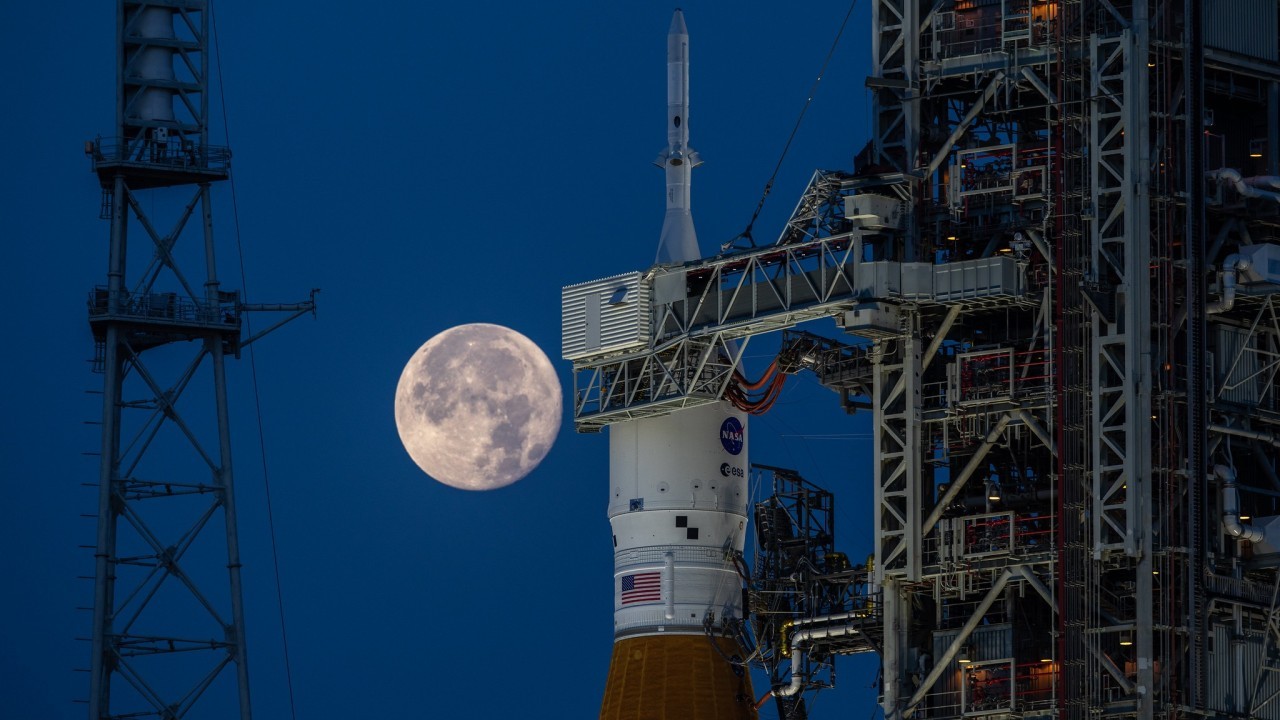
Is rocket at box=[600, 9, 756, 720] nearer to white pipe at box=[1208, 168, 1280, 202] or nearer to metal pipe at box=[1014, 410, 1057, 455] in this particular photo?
metal pipe at box=[1014, 410, 1057, 455]

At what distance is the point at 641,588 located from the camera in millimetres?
110438

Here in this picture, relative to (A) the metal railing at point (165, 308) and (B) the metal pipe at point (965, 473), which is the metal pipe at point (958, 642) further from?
(A) the metal railing at point (165, 308)

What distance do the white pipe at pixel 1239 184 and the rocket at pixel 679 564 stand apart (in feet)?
60.1

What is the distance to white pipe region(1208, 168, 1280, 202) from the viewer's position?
331 feet

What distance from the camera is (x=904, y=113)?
106m

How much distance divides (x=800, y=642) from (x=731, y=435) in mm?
7799

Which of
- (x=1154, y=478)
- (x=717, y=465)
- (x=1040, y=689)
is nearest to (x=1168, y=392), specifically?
(x=1154, y=478)

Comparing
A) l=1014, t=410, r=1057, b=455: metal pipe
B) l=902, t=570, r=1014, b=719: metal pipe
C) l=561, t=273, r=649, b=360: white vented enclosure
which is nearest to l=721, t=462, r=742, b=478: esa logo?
l=561, t=273, r=649, b=360: white vented enclosure

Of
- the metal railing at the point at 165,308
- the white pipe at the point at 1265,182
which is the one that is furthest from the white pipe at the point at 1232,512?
the metal railing at the point at 165,308

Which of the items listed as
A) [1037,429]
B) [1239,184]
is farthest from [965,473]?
[1239,184]

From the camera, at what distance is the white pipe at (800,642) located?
105875 millimetres

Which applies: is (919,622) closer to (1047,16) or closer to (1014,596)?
(1014,596)

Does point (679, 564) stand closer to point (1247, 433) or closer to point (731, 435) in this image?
→ point (731, 435)

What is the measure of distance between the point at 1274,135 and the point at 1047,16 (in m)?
7.51
